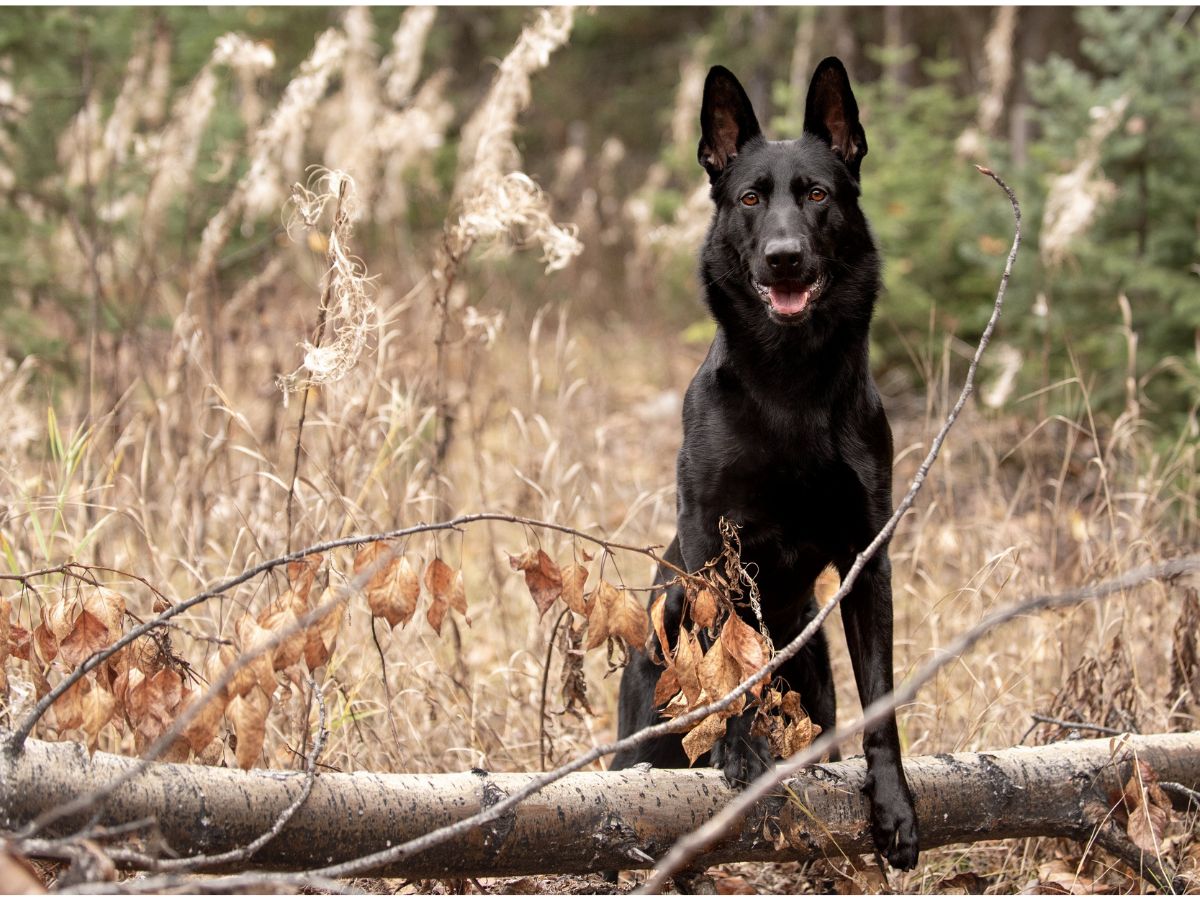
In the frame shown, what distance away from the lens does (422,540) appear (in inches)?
151

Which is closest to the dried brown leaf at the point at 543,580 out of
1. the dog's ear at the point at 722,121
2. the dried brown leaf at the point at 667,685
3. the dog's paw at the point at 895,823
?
the dried brown leaf at the point at 667,685

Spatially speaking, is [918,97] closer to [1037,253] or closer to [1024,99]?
[1037,253]

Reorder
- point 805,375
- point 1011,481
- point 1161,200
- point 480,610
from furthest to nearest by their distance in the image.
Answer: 1. point 1011,481
2. point 1161,200
3. point 480,610
4. point 805,375

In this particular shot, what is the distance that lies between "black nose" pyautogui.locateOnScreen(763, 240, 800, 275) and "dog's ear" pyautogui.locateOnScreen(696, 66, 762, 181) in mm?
449

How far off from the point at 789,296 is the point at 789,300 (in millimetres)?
14

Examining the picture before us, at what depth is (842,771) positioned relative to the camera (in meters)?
2.34

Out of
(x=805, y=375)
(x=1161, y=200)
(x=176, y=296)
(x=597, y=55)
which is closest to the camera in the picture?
(x=805, y=375)

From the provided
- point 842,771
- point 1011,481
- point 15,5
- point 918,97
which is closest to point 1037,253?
point 1011,481

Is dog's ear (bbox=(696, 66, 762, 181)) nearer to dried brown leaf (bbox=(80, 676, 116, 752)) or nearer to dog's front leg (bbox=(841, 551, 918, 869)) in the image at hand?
dog's front leg (bbox=(841, 551, 918, 869))

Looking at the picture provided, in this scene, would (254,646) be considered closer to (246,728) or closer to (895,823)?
(246,728)

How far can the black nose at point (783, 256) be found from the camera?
8.04 ft

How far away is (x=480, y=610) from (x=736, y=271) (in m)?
2.10

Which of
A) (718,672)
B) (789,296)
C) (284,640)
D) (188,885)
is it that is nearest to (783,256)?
(789,296)

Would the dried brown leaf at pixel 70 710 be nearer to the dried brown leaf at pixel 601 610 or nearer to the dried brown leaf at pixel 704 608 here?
the dried brown leaf at pixel 601 610
